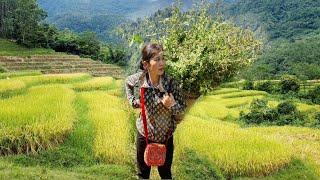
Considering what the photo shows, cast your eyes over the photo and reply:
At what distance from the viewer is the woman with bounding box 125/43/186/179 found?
15.3 ft

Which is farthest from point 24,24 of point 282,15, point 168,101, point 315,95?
point 282,15

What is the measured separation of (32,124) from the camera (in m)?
8.53

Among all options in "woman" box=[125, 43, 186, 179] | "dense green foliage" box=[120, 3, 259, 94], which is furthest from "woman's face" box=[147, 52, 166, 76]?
"dense green foliage" box=[120, 3, 259, 94]

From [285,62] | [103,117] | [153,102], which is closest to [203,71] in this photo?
[153,102]

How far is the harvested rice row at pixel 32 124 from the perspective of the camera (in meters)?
8.23

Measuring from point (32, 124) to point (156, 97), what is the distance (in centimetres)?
431

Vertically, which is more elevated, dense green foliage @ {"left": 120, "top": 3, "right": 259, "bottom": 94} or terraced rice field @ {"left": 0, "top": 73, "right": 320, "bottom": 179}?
dense green foliage @ {"left": 120, "top": 3, "right": 259, "bottom": 94}

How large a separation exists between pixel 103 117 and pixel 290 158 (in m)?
3.58

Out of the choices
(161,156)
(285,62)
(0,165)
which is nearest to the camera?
(161,156)

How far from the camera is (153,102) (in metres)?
4.74

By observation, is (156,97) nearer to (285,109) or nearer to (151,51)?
(151,51)

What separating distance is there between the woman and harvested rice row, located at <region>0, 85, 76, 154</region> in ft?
12.8

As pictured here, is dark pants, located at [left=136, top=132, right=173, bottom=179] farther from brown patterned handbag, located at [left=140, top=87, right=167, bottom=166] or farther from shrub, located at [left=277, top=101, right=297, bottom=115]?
shrub, located at [left=277, top=101, right=297, bottom=115]

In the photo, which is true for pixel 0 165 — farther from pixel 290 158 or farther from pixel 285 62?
pixel 285 62
